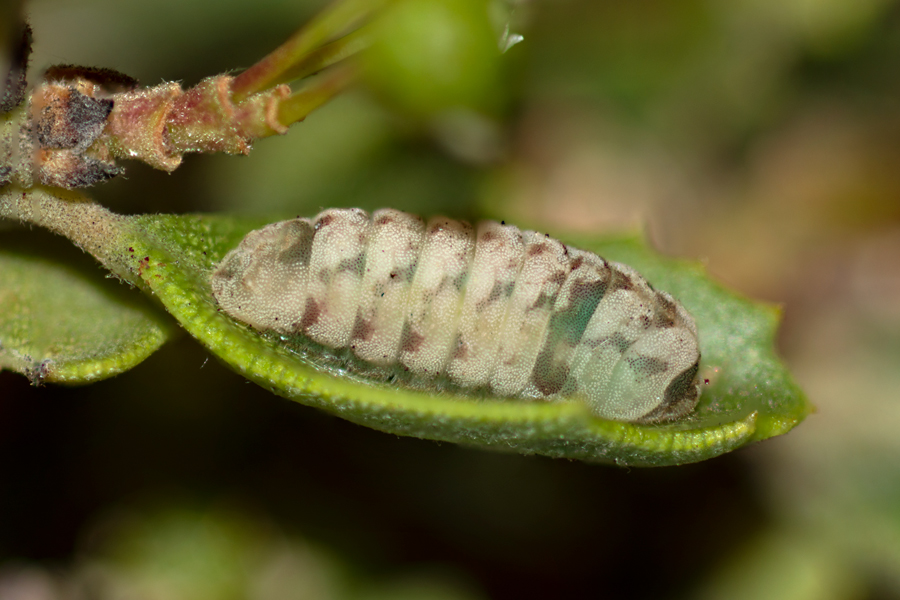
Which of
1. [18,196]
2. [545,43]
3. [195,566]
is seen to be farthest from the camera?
[545,43]

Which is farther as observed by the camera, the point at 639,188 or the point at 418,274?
the point at 639,188

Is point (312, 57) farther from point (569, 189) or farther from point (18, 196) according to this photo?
point (569, 189)

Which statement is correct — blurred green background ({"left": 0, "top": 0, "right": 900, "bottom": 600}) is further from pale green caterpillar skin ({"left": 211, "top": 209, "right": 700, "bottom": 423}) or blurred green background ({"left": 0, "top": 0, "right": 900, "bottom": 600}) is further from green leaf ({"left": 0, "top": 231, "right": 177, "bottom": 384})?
green leaf ({"left": 0, "top": 231, "right": 177, "bottom": 384})

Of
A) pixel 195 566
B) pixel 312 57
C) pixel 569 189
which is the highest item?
pixel 312 57

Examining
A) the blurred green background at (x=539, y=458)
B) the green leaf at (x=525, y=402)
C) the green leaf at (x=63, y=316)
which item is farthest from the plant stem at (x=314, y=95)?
the blurred green background at (x=539, y=458)

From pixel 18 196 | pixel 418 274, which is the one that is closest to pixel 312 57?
pixel 418 274

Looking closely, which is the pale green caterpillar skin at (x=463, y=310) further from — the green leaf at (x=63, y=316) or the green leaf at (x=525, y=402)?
the green leaf at (x=63, y=316)

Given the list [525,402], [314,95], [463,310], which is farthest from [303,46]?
[525,402]
